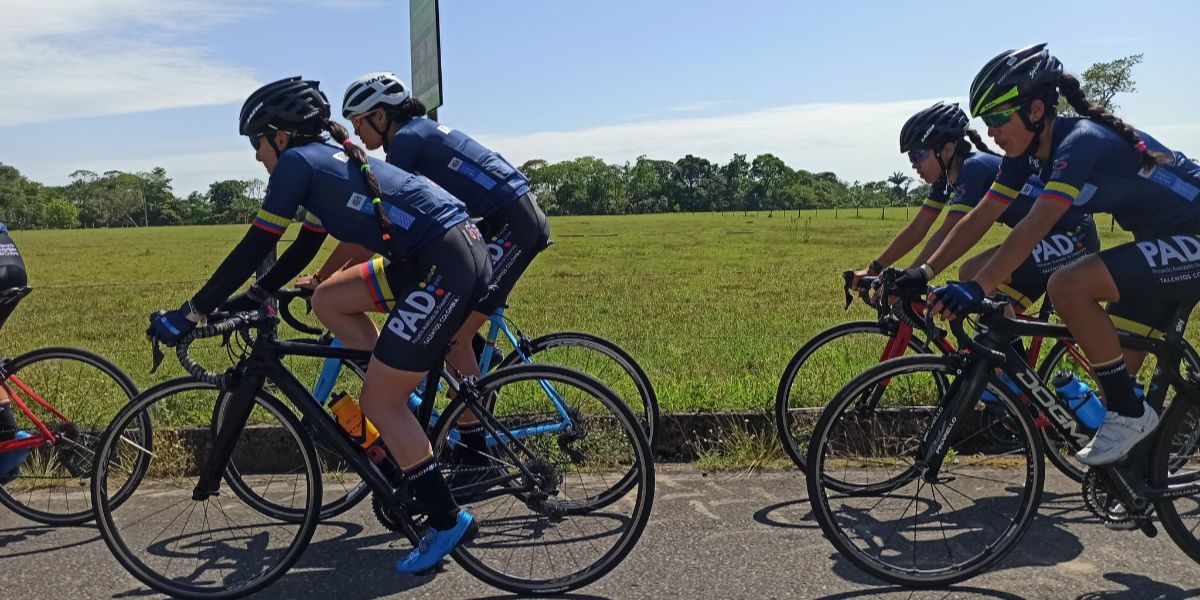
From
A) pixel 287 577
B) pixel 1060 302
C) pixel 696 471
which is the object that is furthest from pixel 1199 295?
pixel 287 577

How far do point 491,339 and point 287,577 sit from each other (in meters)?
1.68

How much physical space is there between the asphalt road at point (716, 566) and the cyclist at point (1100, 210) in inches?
20.5

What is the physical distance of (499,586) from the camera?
3672mm

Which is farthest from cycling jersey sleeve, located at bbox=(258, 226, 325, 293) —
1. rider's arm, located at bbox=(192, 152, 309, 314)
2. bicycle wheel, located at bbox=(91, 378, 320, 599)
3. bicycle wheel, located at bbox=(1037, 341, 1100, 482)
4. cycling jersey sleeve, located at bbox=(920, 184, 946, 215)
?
bicycle wheel, located at bbox=(1037, 341, 1100, 482)

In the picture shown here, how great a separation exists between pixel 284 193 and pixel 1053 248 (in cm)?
408

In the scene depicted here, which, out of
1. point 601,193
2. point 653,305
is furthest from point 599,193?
point 653,305

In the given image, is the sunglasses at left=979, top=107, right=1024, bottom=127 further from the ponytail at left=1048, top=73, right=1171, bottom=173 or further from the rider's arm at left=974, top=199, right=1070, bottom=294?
the rider's arm at left=974, top=199, right=1070, bottom=294

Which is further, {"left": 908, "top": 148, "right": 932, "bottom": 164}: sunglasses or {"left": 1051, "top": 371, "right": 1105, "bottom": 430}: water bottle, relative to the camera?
{"left": 908, "top": 148, "right": 932, "bottom": 164}: sunglasses

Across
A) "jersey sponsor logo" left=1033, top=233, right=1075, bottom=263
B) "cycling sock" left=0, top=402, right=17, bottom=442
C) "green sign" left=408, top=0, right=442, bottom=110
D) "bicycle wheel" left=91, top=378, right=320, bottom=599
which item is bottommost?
"bicycle wheel" left=91, top=378, right=320, bottom=599

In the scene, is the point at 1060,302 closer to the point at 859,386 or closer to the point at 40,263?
the point at 859,386

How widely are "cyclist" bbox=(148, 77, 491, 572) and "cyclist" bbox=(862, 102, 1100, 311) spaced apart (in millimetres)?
2652

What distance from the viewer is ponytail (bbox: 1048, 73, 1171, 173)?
3762mm

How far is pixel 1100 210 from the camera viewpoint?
3.86m

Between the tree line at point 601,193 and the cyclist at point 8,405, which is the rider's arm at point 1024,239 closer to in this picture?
the cyclist at point 8,405
